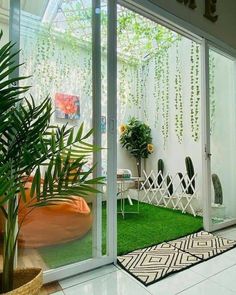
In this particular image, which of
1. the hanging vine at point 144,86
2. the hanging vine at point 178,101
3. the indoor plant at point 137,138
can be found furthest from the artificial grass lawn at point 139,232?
the hanging vine at point 144,86

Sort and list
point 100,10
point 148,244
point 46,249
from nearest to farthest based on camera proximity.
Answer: point 46,249, point 100,10, point 148,244

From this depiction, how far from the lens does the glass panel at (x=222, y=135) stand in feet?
10.2

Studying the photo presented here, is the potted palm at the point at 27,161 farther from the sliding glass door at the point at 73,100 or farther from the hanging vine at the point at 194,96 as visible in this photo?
the hanging vine at the point at 194,96

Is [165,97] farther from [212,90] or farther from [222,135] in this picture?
[222,135]

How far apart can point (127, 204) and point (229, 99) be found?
96.9 inches

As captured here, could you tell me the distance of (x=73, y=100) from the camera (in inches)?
78.3

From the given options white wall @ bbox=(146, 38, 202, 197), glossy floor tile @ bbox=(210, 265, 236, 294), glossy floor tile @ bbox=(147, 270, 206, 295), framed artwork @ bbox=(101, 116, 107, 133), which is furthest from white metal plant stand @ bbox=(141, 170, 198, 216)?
framed artwork @ bbox=(101, 116, 107, 133)

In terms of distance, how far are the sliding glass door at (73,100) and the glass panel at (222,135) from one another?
64.4 inches

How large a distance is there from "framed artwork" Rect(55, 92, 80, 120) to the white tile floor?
4.26ft

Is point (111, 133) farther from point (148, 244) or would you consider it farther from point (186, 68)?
point (186, 68)

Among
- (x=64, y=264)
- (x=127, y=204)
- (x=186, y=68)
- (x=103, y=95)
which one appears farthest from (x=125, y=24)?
(x=64, y=264)

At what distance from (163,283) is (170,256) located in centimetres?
46

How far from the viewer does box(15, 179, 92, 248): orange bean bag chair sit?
5.72 feet

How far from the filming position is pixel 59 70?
1932 millimetres
